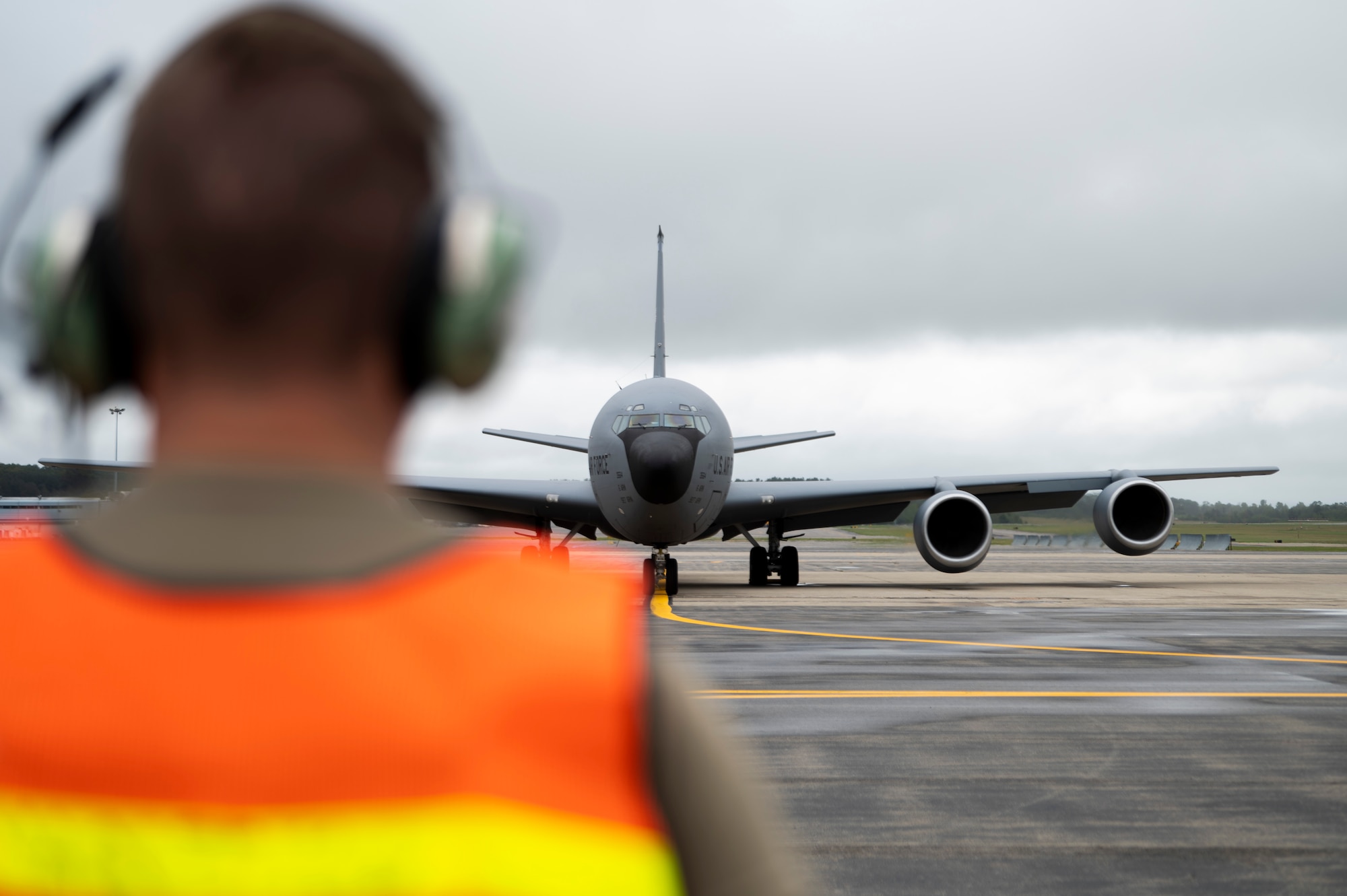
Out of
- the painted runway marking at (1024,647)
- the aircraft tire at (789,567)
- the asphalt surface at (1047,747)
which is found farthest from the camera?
the aircraft tire at (789,567)

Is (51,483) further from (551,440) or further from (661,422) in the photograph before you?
(551,440)

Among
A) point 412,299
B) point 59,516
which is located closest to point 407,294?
point 412,299

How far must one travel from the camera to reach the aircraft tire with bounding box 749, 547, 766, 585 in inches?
796

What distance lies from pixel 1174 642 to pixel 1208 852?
23.6ft

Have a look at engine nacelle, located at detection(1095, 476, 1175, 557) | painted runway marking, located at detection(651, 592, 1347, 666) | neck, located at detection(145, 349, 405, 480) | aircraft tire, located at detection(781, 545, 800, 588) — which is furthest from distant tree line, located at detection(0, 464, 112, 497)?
engine nacelle, located at detection(1095, 476, 1175, 557)

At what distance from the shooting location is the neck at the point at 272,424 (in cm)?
79

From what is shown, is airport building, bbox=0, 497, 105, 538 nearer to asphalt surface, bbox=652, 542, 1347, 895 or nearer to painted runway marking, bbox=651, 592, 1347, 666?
asphalt surface, bbox=652, 542, 1347, 895

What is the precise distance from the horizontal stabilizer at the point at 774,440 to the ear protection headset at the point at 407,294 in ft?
57.1

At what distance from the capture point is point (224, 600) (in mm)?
722

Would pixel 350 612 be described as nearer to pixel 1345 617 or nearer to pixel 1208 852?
pixel 1208 852

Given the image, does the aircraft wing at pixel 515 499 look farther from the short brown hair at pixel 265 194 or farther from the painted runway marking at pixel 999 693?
the short brown hair at pixel 265 194

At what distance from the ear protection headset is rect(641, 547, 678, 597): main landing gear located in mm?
16135

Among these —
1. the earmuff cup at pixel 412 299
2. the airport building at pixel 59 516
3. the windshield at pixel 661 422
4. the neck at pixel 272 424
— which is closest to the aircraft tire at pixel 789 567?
the windshield at pixel 661 422

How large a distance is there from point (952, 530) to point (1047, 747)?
45.3 feet
